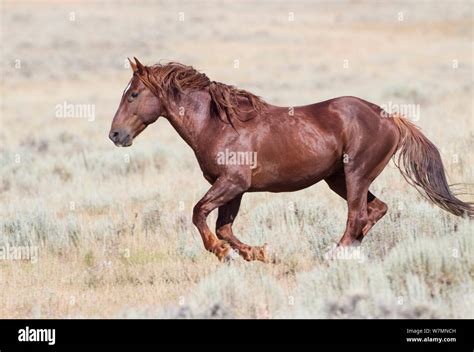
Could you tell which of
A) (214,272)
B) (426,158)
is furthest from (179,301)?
(426,158)

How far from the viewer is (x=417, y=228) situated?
30.8 feet

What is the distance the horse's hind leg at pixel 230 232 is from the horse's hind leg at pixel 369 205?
1.00 metres

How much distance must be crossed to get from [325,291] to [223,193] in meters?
1.44

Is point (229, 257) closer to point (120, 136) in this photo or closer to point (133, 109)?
point (120, 136)

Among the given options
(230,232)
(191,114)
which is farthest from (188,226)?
(191,114)

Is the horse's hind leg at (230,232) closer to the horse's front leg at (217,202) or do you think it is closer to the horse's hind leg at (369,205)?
the horse's front leg at (217,202)

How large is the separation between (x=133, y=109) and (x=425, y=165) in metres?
2.86

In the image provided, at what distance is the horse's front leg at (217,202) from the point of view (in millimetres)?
8164

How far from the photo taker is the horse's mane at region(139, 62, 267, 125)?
27.8 feet

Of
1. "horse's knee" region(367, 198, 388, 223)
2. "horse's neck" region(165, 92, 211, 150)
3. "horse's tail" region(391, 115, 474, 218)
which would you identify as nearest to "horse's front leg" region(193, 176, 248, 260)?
"horse's neck" region(165, 92, 211, 150)

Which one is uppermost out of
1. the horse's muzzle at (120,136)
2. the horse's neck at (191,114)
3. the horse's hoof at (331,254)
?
the horse's neck at (191,114)

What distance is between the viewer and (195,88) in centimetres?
867

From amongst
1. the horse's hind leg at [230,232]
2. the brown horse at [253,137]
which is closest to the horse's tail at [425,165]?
the brown horse at [253,137]
